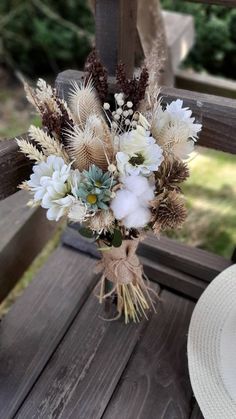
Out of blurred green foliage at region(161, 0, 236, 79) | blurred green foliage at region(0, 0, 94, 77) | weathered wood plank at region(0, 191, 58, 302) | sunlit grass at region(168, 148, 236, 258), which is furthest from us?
blurred green foliage at region(0, 0, 94, 77)

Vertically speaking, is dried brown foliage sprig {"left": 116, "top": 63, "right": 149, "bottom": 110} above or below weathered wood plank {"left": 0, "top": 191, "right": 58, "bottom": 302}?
above

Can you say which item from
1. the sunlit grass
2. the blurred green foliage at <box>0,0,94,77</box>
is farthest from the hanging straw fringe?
the blurred green foliage at <box>0,0,94,77</box>

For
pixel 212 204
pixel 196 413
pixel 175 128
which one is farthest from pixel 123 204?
pixel 212 204

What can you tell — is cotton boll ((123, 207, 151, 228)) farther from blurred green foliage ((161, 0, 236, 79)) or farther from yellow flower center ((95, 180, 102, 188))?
blurred green foliage ((161, 0, 236, 79))

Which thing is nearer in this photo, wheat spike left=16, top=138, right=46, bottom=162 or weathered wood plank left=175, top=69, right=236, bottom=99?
wheat spike left=16, top=138, right=46, bottom=162

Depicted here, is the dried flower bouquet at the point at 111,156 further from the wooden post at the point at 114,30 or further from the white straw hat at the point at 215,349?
the white straw hat at the point at 215,349

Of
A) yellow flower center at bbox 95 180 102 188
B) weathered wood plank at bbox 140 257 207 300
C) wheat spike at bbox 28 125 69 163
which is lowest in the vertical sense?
weathered wood plank at bbox 140 257 207 300

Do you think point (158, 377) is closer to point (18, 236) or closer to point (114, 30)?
point (18, 236)

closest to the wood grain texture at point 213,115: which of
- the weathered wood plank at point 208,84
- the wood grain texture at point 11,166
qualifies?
the wood grain texture at point 11,166

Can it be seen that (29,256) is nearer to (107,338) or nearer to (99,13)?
(107,338)
